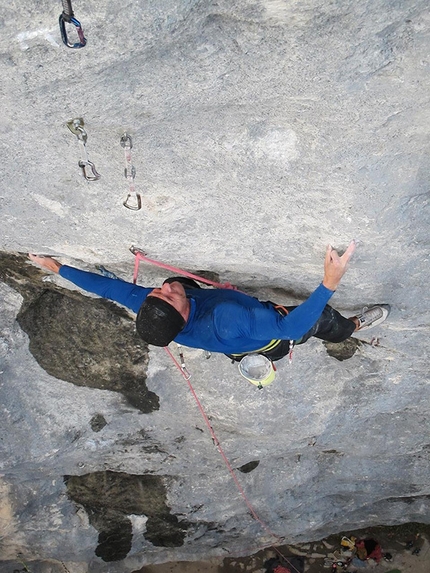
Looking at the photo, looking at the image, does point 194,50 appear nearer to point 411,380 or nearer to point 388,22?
point 388,22

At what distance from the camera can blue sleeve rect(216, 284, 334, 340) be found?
8.57 ft

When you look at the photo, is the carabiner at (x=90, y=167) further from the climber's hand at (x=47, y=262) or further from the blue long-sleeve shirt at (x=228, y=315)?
the climber's hand at (x=47, y=262)

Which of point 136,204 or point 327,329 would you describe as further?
point 327,329

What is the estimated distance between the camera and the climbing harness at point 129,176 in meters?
2.29

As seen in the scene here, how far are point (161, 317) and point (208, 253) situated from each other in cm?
57

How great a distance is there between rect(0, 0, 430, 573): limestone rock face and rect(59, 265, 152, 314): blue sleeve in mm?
152

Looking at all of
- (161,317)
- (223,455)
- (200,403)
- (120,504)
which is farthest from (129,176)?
(120,504)

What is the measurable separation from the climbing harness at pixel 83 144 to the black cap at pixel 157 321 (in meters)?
0.69

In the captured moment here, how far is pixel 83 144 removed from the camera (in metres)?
2.29

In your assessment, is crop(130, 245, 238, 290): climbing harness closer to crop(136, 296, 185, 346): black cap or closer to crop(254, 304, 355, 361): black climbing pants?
crop(136, 296, 185, 346): black cap

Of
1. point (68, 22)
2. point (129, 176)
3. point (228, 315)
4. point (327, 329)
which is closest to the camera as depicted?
point (68, 22)

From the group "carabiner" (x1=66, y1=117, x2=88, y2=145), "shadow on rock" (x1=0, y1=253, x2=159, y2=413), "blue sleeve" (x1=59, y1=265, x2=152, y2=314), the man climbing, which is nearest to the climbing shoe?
the man climbing

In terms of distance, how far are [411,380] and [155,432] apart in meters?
2.13

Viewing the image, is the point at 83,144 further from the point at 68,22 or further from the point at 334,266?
the point at 334,266
